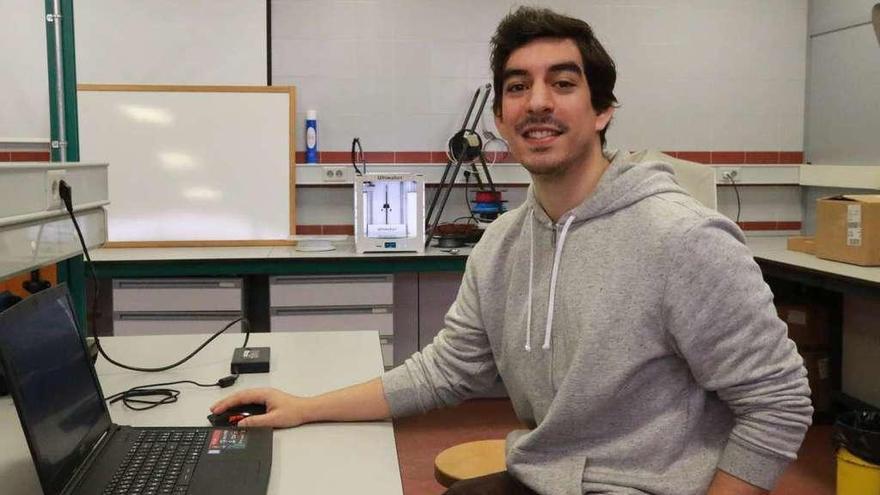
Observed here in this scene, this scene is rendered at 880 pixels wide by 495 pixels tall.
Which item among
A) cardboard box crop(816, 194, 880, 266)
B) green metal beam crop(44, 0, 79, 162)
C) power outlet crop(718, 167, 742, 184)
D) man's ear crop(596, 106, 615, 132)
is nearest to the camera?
man's ear crop(596, 106, 615, 132)

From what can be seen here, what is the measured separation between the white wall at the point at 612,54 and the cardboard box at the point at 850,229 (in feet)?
4.48

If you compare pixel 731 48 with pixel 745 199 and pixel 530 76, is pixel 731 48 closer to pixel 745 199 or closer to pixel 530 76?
pixel 745 199

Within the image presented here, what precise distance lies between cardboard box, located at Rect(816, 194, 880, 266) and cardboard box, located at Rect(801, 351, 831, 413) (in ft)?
2.33

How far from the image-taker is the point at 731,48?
4.55m

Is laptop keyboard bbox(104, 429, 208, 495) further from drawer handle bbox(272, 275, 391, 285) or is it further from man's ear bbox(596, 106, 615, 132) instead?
drawer handle bbox(272, 275, 391, 285)

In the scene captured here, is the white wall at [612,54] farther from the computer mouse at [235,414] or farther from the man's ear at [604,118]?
the computer mouse at [235,414]

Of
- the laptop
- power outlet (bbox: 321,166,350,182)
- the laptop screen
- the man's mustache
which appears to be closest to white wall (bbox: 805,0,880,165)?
power outlet (bbox: 321,166,350,182)

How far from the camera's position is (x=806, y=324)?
3844 mm

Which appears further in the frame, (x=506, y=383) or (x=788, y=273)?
(x=788, y=273)

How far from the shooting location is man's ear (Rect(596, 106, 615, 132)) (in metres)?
1.48

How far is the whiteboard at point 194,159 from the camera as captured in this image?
3.95m

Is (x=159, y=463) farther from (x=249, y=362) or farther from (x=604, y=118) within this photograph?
(x=604, y=118)

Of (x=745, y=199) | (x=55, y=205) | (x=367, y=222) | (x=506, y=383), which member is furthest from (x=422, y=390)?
(x=745, y=199)

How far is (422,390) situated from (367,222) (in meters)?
2.20
